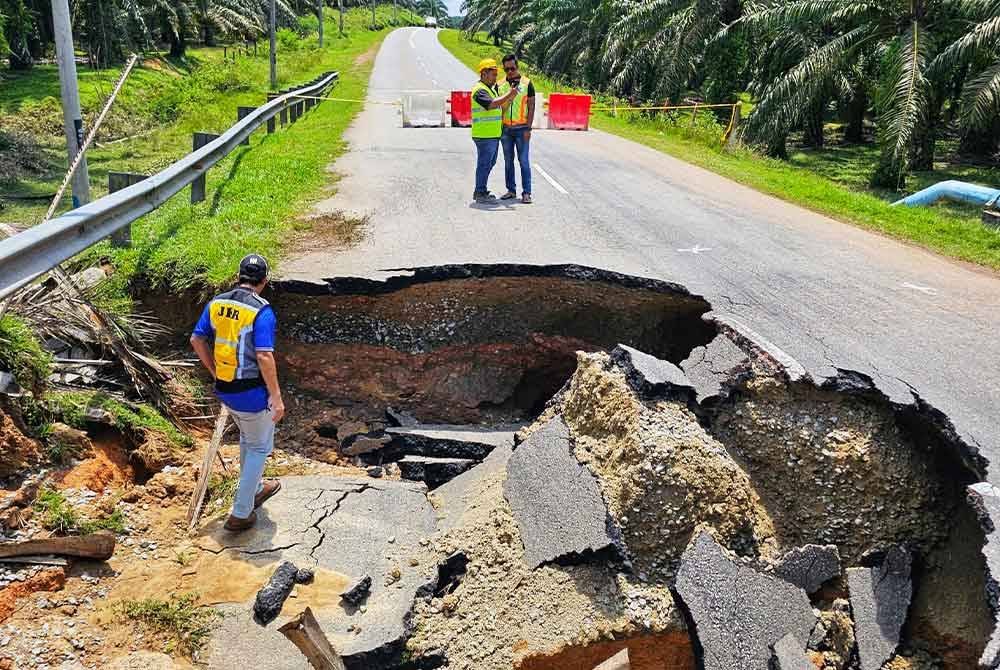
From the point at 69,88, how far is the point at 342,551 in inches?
250

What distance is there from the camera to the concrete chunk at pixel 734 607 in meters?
3.89

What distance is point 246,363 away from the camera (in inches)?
178

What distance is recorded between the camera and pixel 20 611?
3.76 metres

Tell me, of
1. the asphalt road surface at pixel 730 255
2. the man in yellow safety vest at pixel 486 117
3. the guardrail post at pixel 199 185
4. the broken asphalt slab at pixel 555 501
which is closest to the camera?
the broken asphalt slab at pixel 555 501

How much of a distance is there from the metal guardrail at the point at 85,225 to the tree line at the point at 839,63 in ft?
37.6

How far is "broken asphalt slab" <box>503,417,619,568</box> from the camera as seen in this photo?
4.19 meters

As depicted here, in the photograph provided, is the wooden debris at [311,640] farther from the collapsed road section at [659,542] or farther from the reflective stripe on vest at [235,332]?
the reflective stripe on vest at [235,332]

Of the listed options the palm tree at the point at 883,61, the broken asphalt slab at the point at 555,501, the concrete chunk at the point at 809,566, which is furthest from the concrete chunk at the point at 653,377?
the palm tree at the point at 883,61

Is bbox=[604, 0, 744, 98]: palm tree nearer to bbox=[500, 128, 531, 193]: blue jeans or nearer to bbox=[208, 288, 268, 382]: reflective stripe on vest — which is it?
bbox=[500, 128, 531, 193]: blue jeans

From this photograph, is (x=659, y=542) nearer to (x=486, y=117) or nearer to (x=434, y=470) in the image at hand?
(x=434, y=470)

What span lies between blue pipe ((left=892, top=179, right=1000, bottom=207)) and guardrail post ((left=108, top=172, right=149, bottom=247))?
11.0 metres

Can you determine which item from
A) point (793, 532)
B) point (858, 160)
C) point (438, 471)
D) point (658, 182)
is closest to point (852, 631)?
point (793, 532)

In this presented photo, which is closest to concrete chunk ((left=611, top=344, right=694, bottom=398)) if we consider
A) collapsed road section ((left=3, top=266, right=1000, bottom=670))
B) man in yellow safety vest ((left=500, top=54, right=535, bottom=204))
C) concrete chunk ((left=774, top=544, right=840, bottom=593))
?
collapsed road section ((left=3, top=266, right=1000, bottom=670))

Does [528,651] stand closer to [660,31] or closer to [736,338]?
[736,338]
